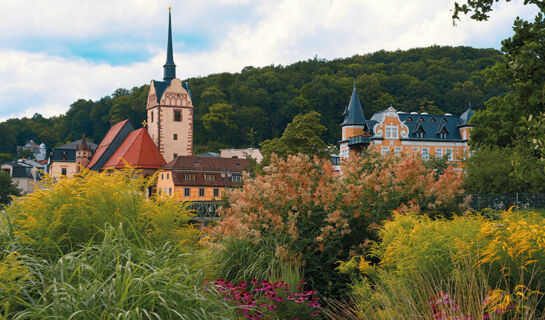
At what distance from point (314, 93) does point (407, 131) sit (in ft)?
116

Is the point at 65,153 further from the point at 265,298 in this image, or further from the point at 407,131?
the point at 265,298

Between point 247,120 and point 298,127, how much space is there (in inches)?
2444

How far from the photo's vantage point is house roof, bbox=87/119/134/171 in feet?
201

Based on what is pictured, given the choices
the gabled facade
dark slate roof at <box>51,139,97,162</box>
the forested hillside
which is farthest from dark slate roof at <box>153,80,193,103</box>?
the forested hillside

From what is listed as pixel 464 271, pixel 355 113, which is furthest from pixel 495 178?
pixel 355 113

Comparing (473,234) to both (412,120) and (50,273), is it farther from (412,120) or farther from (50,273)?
(412,120)

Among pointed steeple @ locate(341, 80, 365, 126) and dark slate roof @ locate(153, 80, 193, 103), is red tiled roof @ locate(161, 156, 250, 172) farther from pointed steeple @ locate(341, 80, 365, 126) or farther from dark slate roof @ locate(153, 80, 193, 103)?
pointed steeple @ locate(341, 80, 365, 126)

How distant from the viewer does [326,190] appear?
346 inches

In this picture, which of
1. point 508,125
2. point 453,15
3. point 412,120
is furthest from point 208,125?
point 453,15

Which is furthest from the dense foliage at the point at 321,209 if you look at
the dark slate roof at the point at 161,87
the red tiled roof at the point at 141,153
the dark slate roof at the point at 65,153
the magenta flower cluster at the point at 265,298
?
the dark slate roof at the point at 65,153

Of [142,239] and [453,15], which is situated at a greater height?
[453,15]

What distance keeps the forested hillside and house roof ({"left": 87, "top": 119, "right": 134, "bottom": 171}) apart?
1461 inches

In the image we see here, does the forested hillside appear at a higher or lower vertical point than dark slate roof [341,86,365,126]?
higher

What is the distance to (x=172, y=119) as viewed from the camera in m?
62.9
